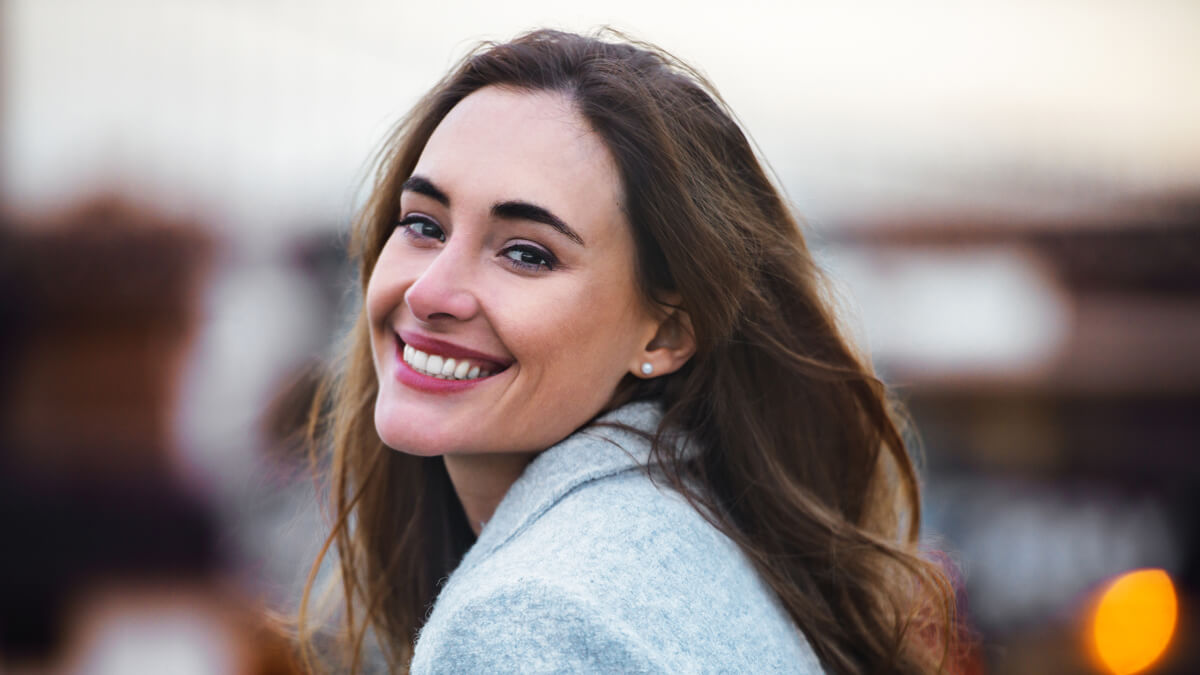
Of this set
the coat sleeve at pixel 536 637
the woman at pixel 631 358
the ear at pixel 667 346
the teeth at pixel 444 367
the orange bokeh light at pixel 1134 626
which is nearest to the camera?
the coat sleeve at pixel 536 637

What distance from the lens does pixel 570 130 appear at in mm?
1676

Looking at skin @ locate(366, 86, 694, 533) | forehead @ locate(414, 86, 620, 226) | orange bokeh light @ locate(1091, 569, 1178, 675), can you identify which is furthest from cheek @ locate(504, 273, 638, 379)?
orange bokeh light @ locate(1091, 569, 1178, 675)

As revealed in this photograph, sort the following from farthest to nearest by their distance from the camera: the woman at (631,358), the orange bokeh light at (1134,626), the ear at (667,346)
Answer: the orange bokeh light at (1134,626) → the ear at (667,346) → the woman at (631,358)

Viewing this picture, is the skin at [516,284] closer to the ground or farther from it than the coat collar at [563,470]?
farther from it

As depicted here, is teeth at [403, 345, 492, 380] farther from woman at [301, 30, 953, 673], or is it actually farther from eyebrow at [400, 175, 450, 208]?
eyebrow at [400, 175, 450, 208]

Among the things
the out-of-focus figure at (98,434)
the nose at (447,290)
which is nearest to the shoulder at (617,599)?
the nose at (447,290)

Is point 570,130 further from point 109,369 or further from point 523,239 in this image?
point 109,369

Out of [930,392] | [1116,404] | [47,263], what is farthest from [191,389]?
[1116,404]

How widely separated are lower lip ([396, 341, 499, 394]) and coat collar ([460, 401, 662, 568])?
0.16 m

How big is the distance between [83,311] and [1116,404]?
28.7ft

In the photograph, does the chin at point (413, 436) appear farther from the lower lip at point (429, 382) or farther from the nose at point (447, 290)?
the nose at point (447, 290)

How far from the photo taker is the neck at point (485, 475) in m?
1.79

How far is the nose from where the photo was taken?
63.6 inches

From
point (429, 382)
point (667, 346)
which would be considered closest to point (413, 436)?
point (429, 382)
